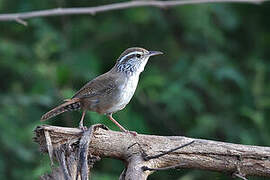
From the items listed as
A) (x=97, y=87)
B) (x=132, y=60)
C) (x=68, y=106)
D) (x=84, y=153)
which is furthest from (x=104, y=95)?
(x=84, y=153)

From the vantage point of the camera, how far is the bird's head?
4.52 metres

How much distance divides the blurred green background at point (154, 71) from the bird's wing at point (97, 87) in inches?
54.2

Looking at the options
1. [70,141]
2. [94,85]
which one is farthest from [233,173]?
[94,85]

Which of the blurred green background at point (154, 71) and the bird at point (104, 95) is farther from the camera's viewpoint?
the blurred green background at point (154, 71)

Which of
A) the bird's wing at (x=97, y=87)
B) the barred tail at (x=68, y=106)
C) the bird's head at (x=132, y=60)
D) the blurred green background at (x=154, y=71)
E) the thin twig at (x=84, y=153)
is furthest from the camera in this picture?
the blurred green background at (x=154, y=71)

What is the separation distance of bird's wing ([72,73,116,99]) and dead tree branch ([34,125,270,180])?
1.06 m

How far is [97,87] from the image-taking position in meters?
4.22

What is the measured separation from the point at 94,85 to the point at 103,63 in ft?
10.8

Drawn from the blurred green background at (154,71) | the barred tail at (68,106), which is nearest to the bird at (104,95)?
the barred tail at (68,106)

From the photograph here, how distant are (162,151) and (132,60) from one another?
1.58 m

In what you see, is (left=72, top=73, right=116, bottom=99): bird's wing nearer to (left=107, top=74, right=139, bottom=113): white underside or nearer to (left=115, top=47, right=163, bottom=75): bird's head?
(left=107, top=74, right=139, bottom=113): white underside

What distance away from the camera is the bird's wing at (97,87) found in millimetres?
4176

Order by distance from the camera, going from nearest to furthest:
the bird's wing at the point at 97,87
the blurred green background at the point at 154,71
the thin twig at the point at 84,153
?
the thin twig at the point at 84,153, the bird's wing at the point at 97,87, the blurred green background at the point at 154,71

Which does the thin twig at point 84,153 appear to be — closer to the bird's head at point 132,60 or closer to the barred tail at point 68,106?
the barred tail at point 68,106
